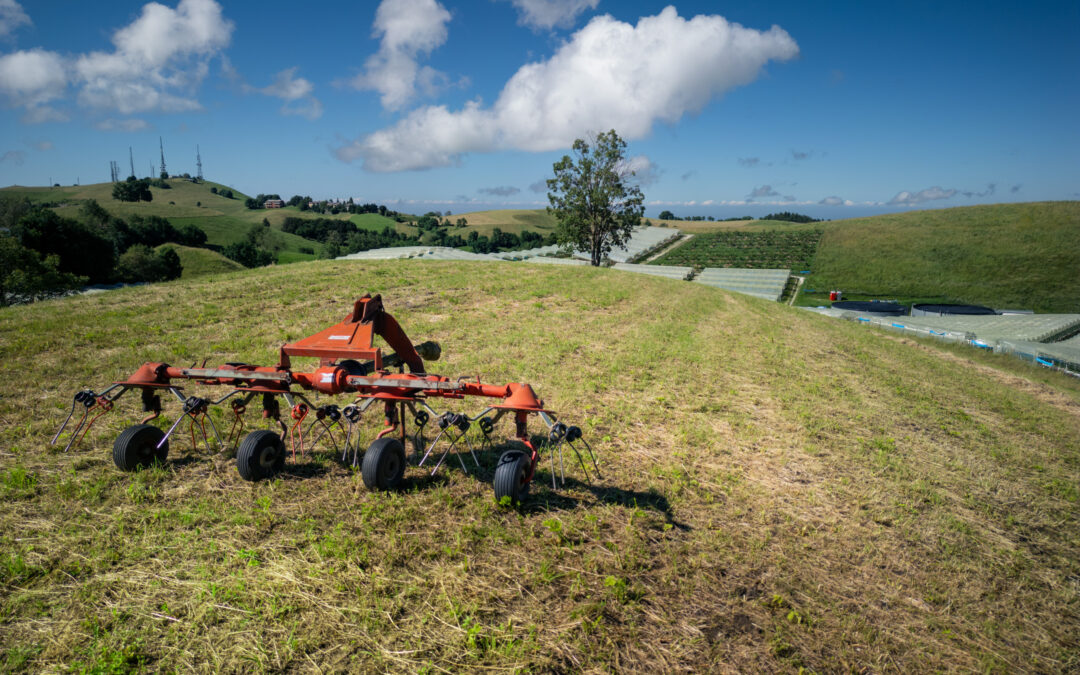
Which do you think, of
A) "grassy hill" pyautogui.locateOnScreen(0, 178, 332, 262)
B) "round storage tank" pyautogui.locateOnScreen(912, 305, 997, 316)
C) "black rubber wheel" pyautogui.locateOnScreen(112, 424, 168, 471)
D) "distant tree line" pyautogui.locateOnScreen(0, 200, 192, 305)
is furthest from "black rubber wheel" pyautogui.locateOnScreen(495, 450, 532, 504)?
"grassy hill" pyautogui.locateOnScreen(0, 178, 332, 262)

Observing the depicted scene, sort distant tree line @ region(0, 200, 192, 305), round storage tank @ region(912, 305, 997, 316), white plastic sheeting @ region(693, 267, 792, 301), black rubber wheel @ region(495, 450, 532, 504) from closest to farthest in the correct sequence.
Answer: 1. black rubber wheel @ region(495, 450, 532, 504)
2. round storage tank @ region(912, 305, 997, 316)
3. distant tree line @ region(0, 200, 192, 305)
4. white plastic sheeting @ region(693, 267, 792, 301)

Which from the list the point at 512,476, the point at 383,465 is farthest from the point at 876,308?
the point at 383,465

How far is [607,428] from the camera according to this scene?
320 inches

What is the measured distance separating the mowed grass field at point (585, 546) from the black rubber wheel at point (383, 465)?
0.85 feet

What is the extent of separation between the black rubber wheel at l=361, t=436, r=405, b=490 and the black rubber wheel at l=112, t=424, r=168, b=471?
284 cm

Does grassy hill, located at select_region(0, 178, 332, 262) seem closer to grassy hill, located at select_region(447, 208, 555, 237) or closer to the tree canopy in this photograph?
the tree canopy

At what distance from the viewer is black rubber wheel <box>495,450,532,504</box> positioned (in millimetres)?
5254

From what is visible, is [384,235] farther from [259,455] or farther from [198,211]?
[259,455]

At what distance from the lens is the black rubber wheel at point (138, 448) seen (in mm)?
5765

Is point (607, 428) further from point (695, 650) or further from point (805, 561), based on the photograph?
point (695, 650)

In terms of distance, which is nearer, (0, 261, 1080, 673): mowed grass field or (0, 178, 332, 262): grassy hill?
(0, 261, 1080, 673): mowed grass field

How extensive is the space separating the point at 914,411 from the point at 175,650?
42.6 ft

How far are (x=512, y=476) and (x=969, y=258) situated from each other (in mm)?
79410

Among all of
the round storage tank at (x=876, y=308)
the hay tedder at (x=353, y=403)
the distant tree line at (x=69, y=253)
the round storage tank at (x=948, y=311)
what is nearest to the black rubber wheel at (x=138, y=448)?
the hay tedder at (x=353, y=403)
